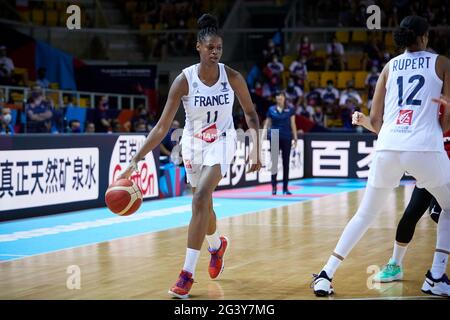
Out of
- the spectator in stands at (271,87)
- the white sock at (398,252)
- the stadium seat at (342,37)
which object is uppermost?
the stadium seat at (342,37)

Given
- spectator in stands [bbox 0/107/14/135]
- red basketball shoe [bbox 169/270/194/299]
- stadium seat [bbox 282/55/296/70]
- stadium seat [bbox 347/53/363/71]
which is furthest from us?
stadium seat [bbox 282/55/296/70]

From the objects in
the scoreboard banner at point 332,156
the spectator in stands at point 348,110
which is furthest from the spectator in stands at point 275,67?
the scoreboard banner at point 332,156

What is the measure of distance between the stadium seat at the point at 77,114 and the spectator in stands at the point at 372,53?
1095 centimetres

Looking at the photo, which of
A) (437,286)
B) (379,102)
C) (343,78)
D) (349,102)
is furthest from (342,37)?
(437,286)

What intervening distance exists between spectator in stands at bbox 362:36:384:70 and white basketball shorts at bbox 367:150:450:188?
21.1 m

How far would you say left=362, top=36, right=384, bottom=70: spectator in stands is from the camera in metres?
27.5

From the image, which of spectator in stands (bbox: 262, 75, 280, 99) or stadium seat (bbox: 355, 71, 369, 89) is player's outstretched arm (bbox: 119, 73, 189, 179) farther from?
stadium seat (bbox: 355, 71, 369, 89)

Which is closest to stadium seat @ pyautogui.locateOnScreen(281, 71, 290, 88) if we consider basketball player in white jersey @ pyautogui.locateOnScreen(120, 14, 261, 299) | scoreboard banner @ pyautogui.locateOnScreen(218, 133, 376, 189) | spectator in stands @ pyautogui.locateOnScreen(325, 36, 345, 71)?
spectator in stands @ pyautogui.locateOnScreen(325, 36, 345, 71)

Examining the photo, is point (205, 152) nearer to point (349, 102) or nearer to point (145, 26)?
point (349, 102)

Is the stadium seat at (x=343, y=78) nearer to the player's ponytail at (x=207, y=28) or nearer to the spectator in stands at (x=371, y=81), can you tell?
the spectator in stands at (x=371, y=81)

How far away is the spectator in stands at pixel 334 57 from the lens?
28.2 meters

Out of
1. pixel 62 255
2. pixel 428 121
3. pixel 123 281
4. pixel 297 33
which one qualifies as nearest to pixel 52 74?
pixel 297 33

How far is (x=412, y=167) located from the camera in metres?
6.68
